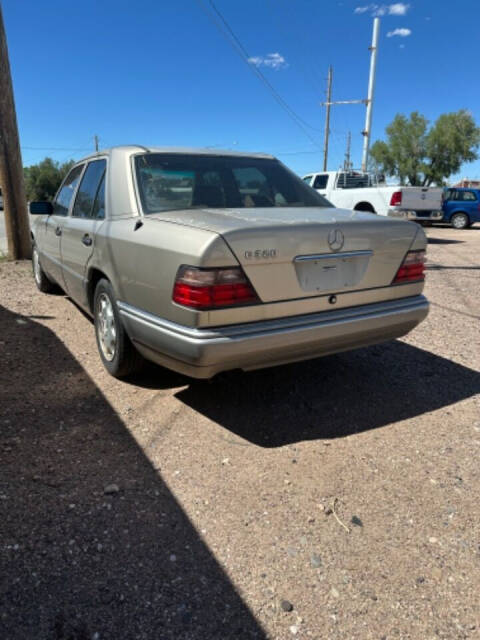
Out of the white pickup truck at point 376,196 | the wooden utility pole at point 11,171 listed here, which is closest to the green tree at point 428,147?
the white pickup truck at point 376,196

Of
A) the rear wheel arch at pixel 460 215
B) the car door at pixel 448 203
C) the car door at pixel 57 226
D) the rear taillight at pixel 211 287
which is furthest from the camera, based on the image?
the car door at pixel 448 203

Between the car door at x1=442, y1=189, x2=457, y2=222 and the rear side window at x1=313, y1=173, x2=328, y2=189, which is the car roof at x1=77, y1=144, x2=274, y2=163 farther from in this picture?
the car door at x1=442, y1=189, x2=457, y2=222

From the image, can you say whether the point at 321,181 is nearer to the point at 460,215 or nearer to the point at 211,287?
the point at 460,215

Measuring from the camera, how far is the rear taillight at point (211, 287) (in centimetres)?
252

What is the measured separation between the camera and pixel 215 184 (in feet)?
11.8

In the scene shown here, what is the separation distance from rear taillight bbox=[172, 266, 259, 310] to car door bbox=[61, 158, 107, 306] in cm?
138

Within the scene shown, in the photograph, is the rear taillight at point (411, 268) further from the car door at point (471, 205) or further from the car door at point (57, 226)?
the car door at point (471, 205)

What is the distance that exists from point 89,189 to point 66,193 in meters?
0.96

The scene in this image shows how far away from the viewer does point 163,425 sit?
3115mm

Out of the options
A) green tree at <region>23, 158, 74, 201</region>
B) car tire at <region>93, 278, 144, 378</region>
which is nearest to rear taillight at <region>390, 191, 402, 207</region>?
car tire at <region>93, 278, 144, 378</region>

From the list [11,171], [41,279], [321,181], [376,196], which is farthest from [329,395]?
[321,181]

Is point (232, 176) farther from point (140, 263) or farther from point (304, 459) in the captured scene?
point (304, 459)

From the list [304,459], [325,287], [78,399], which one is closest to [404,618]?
[304,459]

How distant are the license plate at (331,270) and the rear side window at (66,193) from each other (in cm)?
284
